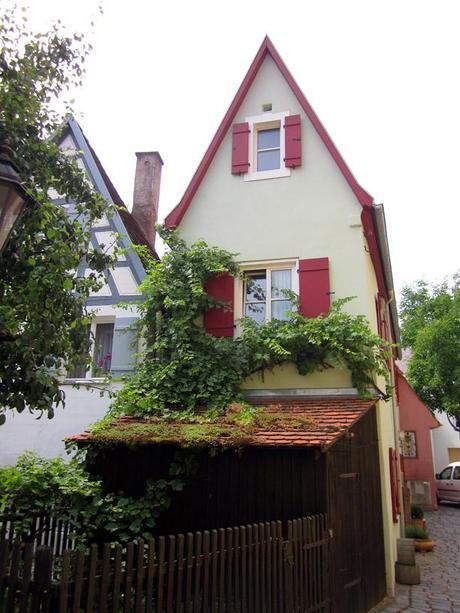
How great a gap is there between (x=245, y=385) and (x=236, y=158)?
15.2 ft

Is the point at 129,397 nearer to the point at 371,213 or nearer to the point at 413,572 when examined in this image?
the point at 371,213

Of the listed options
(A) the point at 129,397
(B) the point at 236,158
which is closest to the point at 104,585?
(A) the point at 129,397

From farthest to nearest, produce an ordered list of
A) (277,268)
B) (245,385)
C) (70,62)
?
(277,268)
(245,385)
(70,62)

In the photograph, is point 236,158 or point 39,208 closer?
point 39,208

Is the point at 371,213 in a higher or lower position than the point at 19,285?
higher

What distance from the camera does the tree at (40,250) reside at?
478 cm

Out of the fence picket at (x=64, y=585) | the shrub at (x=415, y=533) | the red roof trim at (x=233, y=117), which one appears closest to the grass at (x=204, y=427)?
the fence picket at (x=64, y=585)

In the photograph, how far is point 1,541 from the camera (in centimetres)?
345

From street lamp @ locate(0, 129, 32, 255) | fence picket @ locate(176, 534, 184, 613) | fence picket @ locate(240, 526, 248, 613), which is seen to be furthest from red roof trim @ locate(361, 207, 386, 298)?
street lamp @ locate(0, 129, 32, 255)

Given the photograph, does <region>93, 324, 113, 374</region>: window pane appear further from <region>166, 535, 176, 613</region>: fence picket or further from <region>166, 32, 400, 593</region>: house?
<region>166, 535, 176, 613</region>: fence picket

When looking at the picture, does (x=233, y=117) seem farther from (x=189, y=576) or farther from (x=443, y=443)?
(x=443, y=443)

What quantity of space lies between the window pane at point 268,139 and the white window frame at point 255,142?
76mm

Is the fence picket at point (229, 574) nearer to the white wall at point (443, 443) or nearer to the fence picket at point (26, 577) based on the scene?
the fence picket at point (26, 577)

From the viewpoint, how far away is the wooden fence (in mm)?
3459
